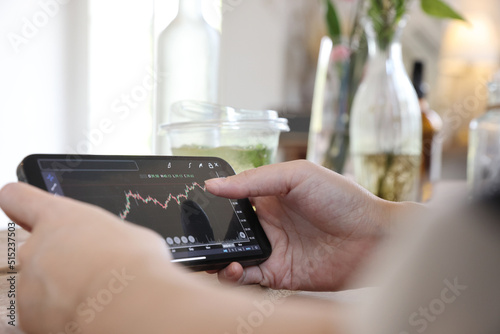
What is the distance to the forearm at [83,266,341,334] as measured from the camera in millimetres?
335

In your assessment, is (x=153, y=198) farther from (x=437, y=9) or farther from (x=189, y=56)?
(x=437, y=9)

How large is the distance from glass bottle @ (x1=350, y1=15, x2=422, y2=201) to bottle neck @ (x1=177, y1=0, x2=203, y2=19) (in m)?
0.39

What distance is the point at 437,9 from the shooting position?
3.78ft

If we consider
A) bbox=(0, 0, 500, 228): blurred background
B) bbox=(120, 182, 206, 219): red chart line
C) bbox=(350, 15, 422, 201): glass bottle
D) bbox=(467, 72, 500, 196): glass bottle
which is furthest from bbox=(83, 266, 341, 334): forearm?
bbox=(0, 0, 500, 228): blurred background

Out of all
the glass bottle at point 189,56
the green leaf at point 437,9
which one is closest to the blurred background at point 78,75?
the green leaf at point 437,9

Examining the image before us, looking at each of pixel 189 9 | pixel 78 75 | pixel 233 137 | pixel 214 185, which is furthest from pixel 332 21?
pixel 78 75

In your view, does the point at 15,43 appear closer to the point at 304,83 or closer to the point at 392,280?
the point at 392,280

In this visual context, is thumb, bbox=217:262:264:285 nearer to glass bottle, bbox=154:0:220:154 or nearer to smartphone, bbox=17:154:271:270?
smartphone, bbox=17:154:271:270

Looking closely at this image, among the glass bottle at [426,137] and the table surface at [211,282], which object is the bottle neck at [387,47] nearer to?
the glass bottle at [426,137]

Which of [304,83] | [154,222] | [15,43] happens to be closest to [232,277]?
[154,222]

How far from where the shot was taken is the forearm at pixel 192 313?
1.10 feet

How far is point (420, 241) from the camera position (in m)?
0.28

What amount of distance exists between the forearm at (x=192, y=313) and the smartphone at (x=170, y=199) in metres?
0.15

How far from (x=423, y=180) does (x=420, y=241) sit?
3.32 feet
